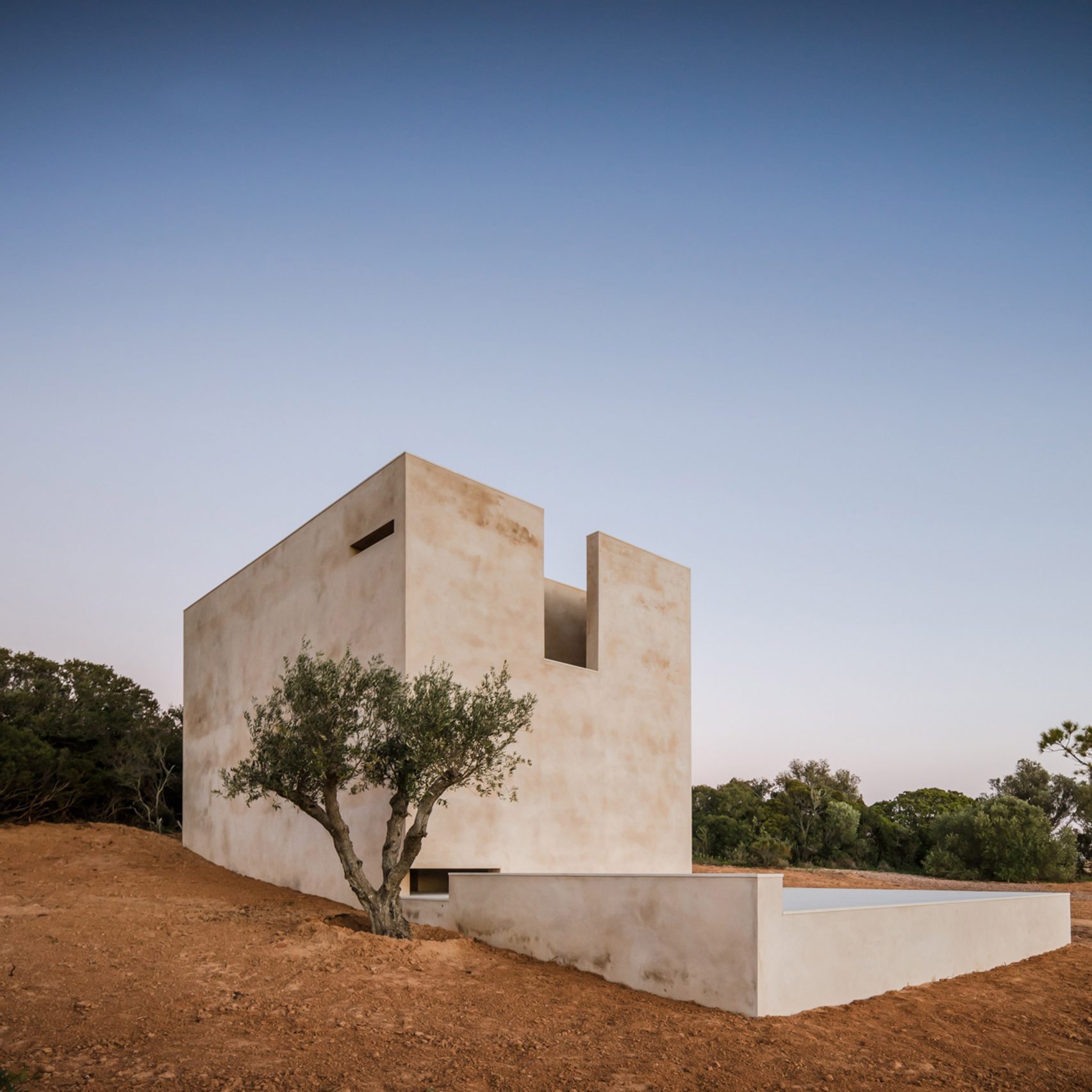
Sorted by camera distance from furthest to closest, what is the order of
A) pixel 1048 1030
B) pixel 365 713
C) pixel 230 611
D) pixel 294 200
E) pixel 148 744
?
pixel 148 744 < pixel 230 611 < pixel 294 200 < pixel 365 713 < pixel 1048 1030

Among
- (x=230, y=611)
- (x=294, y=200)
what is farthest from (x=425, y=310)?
(x=230, y=611)

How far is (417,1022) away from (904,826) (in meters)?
33.5

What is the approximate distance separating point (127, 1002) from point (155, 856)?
468 inches

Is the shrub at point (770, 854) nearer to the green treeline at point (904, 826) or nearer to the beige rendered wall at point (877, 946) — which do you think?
the green treeline at point (904, 826)

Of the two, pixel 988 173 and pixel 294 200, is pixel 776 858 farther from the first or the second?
pixel 294 200

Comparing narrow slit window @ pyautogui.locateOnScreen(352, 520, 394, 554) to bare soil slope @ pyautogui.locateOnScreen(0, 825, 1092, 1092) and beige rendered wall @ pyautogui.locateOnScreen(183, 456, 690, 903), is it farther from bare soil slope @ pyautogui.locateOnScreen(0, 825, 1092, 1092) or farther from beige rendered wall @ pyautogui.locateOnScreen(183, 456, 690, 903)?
bare soil slope @ pyautogui.locateOnScreen(0, 825, 1092, 1092)

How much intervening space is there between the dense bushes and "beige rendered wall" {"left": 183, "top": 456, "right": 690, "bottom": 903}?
19.4 feet

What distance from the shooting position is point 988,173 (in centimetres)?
1305

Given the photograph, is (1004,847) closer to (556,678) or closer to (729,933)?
(556,678)

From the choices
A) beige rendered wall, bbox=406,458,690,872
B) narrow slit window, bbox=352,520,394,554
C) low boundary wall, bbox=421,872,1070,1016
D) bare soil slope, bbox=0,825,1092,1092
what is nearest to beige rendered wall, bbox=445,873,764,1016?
low boundary wall, bbox=421,872,1070,1016

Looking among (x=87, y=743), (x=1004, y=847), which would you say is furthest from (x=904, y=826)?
(x=87, y=743)

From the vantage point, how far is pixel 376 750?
387 inches

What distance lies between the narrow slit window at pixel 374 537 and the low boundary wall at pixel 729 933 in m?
5.34

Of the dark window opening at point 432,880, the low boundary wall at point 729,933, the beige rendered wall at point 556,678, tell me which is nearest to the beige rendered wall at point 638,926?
the low boundary wall at point 729,933
